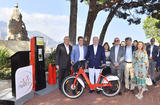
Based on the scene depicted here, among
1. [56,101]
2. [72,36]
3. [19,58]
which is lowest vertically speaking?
[56,101]

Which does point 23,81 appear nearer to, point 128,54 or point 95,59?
point 95,59

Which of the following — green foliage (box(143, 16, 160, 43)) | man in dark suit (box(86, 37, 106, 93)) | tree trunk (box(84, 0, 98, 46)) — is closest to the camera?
man in dark suit (box(86, 37, 106, 93))

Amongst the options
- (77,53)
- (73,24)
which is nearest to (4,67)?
(77,53)

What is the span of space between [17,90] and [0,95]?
77 centimetres

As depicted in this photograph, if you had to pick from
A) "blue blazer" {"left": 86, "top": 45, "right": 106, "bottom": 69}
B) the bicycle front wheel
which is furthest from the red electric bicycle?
"blue blazer" {"left": 86, "top": 45, "right": 106, "bottom": 69}

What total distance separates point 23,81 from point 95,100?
2027 millimetres

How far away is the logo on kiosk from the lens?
12.5 ft

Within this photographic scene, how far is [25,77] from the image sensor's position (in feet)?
13.4

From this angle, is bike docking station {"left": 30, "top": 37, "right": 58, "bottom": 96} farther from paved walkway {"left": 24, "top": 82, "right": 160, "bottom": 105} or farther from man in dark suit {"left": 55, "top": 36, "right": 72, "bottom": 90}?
man in dark suit {"left": 55, "top": 36, "right": 72, "bottom": 90}

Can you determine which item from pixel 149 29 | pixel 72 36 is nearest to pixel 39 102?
pixel 72 36

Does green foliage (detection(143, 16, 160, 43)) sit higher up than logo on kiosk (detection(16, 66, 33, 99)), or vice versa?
green foliage (detection(143, 16, 160, 43))

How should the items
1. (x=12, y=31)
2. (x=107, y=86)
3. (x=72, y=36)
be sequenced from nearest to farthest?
(x=107, y=86), (x=72, y=36), (x=12, y=31)

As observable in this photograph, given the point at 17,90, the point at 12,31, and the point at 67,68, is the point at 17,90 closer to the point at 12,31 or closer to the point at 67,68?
the point at 67,68

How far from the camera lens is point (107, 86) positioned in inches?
183
